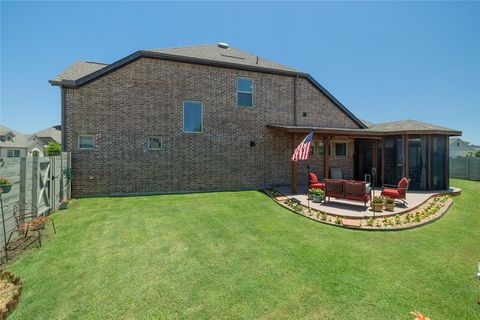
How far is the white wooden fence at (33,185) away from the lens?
520cm

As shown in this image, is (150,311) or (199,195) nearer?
(150,311)

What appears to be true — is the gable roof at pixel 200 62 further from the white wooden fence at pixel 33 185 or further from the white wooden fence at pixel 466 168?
A: the white wooden fence at pixel 466 168

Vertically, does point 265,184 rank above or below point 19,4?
below

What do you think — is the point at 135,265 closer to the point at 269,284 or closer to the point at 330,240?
the point at 269,284

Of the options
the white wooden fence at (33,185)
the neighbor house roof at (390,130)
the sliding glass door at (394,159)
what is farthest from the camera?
the sliding glass door at (394,159)

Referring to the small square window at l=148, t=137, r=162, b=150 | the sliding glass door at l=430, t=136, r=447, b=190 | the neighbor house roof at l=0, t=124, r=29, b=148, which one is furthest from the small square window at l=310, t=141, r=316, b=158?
the neighbor house roof at l=0, t=124, r=29, b=148

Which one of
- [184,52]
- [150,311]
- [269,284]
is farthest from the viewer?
[184,52]

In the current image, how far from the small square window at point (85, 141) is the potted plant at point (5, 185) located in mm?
5737

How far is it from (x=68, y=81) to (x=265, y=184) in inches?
435

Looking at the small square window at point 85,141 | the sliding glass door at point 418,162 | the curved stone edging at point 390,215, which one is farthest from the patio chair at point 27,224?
the sliding glass door at point 418,162

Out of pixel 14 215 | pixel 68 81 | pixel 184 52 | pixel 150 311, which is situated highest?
pixel 184 52

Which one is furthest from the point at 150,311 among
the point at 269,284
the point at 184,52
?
the point at 184,52

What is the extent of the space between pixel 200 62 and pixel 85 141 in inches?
275

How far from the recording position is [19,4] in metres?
8.76
